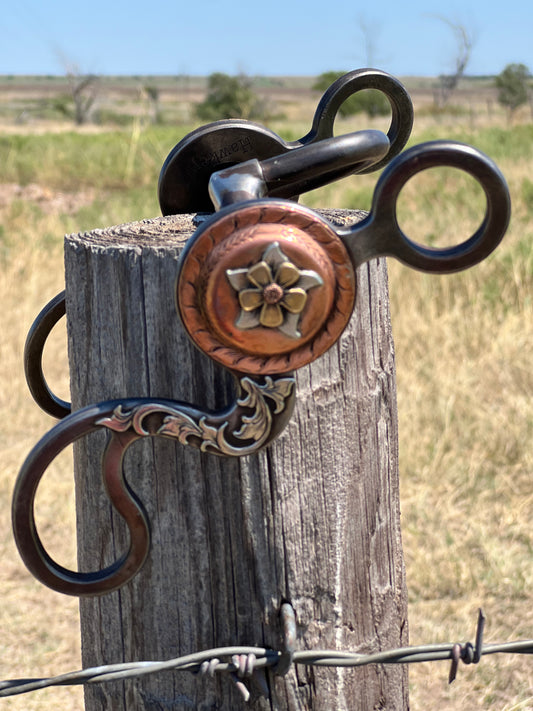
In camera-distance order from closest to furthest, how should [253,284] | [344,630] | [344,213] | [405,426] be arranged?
[253,284] < [344,630] < [344,213] < [405,426]

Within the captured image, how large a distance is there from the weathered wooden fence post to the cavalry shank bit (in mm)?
118

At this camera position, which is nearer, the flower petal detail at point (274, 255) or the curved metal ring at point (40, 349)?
the flower petal detail at point (274, 255)

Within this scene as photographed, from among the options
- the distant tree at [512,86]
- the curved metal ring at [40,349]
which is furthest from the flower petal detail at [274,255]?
the distant tree at [512,86]

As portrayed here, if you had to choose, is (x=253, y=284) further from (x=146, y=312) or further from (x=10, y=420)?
(x=10, y=420)

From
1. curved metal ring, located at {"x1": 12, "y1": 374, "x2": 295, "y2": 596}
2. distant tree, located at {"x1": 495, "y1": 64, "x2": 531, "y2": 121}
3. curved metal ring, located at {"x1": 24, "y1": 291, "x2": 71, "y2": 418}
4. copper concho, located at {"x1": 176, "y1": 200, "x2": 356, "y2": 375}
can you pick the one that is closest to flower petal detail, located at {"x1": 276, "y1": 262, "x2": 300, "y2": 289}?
copper concho, located at {"x1": 176, "y1": 200, "x2": 356, "y2": 375}

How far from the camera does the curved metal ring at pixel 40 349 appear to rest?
1192 millimetres

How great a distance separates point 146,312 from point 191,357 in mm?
84

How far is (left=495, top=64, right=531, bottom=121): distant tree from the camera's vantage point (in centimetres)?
1321

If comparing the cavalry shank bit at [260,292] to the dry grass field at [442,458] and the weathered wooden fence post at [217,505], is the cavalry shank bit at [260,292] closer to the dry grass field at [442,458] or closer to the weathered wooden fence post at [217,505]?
the weathered wooden fence post at [217,505]

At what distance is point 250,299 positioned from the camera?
2.64 feet

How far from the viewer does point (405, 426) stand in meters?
3.56

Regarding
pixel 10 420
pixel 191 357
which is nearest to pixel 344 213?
pixel 191 357

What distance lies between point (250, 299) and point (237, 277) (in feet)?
0.09

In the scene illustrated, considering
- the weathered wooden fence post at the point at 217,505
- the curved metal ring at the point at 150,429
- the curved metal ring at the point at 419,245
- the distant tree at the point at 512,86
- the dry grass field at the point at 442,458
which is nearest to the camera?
the curved metal ring at the point at 419,245
